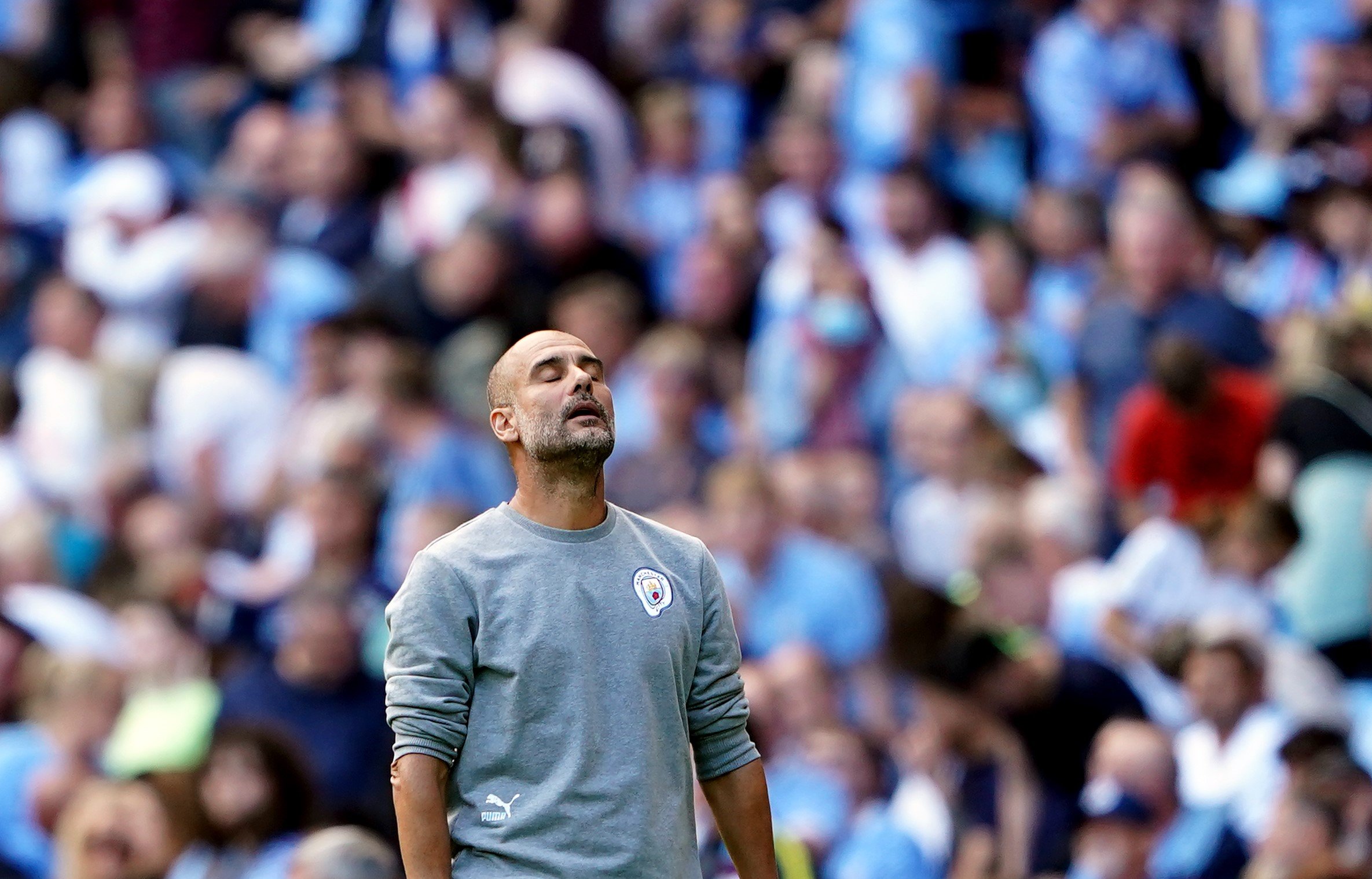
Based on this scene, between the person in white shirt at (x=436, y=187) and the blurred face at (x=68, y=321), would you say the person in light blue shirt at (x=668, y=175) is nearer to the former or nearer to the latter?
the person in white shirt at (x=436, y=187)

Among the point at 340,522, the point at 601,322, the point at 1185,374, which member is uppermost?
the point at 601,322

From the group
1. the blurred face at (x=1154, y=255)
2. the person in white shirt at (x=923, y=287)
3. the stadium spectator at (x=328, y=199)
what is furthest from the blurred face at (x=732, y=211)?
the blurred face at (x=1154, y=255)

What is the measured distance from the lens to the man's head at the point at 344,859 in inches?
180

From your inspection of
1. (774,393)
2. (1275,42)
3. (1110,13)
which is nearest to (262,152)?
(774,393)

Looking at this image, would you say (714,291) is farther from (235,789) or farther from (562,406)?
(562,406)

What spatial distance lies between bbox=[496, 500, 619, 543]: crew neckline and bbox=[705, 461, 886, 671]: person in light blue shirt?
371cm

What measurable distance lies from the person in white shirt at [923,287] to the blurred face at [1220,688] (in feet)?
6.32

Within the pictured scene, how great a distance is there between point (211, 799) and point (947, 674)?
2295 mm

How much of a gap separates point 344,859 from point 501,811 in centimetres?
199

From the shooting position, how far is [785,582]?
685 centimetres

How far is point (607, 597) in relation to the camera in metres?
2.85

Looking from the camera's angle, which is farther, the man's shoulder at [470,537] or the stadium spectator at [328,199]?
the stadium spectator at [328,199]

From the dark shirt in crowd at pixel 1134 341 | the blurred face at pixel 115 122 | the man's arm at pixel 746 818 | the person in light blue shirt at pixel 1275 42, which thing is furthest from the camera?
the blurred face at pixel 115 122

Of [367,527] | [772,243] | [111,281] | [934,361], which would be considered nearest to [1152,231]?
[934,361]
